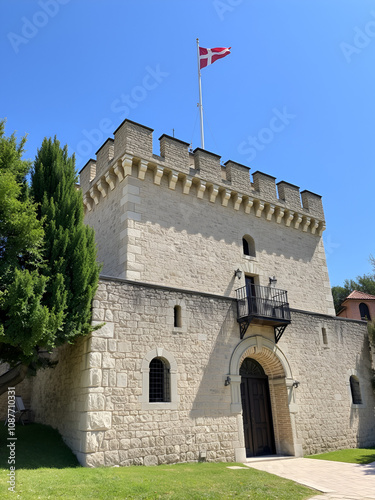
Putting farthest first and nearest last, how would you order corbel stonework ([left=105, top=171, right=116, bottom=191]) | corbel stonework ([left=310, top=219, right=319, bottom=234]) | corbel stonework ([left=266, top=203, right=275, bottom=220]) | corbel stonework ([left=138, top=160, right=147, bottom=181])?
corbel stonework ([left=310, top=219, right=319, bottom=234]), corbel stonework ([left=266, top=203, right=275, bottom=220]), corbel stonework ([left=105, top=171, right=116, bottom=191]), corbel stonework ([left=138, top=160, right=147, bottom=181])

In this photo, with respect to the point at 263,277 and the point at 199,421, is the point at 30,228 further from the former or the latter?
the point at 263,277

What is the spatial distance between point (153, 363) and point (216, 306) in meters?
2.86

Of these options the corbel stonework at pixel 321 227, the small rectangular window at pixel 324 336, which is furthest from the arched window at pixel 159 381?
the corbel stonework at pixel 321 227

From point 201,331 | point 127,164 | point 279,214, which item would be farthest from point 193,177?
point 201,331

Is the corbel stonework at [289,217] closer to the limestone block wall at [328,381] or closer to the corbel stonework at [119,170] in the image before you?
the limestone block wall at [328,381]

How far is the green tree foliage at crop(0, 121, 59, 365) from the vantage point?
336 inches

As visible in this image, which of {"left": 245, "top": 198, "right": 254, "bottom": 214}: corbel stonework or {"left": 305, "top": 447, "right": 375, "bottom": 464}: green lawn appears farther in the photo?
{"left": 245, "top": 198, "right": 254, "bottom": 214}: corbel stonework

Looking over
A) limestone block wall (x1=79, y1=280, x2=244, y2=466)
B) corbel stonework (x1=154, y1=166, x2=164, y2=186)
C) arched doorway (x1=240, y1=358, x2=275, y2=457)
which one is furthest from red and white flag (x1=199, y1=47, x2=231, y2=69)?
arched doorway (x1=240, y1=358, x2=275, y2=457)

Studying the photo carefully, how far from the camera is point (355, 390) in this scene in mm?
16375

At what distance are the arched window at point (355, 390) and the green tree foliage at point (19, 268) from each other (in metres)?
12.6

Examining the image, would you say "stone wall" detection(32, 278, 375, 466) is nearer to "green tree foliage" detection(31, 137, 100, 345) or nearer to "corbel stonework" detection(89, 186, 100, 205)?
"green tree foliage" detection(31, 137, 100, 345)

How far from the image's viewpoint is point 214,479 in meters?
8.66

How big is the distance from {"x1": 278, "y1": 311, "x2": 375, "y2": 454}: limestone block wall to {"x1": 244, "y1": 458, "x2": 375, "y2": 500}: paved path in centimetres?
184

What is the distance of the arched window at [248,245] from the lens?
16.9 meters
